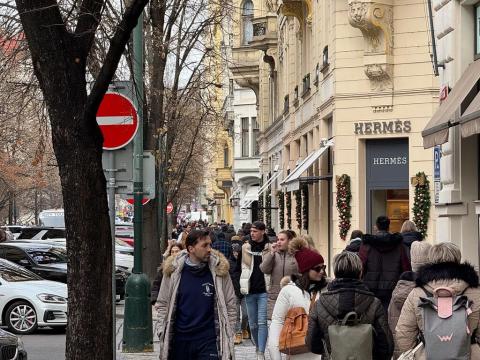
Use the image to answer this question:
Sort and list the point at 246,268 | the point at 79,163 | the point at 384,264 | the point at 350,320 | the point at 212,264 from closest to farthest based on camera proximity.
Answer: the point at 350,320, the point at 79,163, the point at 212,264, the point at 384,264, the point at 246,268

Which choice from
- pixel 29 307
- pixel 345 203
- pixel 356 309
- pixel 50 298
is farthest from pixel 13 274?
pixel 356 309

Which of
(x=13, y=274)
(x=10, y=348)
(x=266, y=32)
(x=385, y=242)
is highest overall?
(x=266, y=32)

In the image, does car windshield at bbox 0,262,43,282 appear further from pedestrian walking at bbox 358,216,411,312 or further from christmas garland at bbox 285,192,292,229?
christmas garland at bbox 285,192,292,229

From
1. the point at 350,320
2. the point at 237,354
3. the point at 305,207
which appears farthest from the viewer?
the point at 305,207

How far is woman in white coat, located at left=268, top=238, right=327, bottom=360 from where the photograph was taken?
33.2 feet

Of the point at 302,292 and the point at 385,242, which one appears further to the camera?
the point at 385,242

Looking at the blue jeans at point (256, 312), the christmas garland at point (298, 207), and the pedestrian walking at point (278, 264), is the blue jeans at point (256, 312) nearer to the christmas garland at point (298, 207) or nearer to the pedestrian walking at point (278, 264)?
the pedestrian walking at point (278, 264)

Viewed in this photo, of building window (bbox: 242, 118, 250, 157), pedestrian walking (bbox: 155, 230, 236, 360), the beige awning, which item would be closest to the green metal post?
the beige awning

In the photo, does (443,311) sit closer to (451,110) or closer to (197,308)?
(197,308)

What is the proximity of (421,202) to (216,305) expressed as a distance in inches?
637

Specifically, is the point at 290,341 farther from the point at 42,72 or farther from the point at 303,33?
the point at 303,33

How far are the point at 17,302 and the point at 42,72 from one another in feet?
39.3

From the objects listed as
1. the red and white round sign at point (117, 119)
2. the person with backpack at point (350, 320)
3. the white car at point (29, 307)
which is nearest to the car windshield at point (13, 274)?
the white car at point (29, 307)

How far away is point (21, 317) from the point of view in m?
20.5
